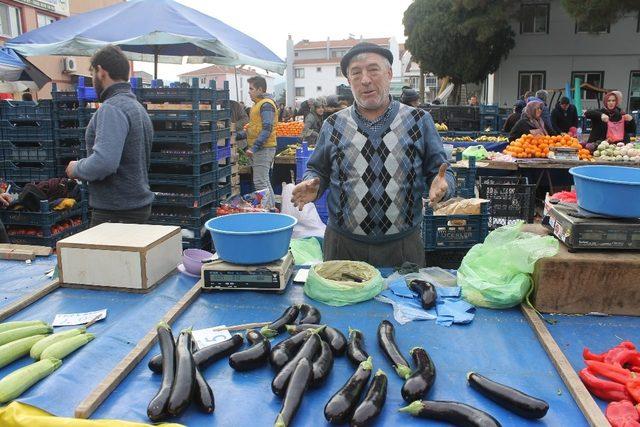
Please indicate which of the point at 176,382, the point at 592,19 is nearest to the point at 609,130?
the point at 176,382

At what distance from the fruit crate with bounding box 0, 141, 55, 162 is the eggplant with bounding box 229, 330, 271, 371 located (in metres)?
5.81

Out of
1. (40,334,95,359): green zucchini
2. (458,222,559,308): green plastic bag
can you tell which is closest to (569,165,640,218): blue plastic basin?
(458,222,559,308): green plastic bag

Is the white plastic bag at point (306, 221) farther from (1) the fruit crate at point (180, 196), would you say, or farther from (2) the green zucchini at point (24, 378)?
(2) the green zucchini at point (24, 378)

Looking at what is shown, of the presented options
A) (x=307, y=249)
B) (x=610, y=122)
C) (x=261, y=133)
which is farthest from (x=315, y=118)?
(x=307, y=249)

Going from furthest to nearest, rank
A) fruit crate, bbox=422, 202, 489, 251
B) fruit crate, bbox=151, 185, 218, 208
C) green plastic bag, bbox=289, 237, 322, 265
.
Answer: fruit crate, bbox=151, 185, 218, 208
fruit crate, bbox=422, 202, 489, 251
green plastic bag, bbox=289, 237, 322, 265

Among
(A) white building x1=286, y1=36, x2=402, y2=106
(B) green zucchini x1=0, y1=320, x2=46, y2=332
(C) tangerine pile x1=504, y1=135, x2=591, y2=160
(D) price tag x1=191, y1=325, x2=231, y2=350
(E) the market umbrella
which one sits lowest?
A: (D) price tag x1=191, y1=325, x2=231, y2=350

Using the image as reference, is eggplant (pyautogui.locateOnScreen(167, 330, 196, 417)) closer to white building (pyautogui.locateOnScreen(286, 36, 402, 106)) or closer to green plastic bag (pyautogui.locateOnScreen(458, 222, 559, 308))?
green plastic bag (pyautogui.locateOnScreen(458, 222, 559, 308))

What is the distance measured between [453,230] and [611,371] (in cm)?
317

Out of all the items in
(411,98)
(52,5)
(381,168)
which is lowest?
(381,168)

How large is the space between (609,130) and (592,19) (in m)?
13.9

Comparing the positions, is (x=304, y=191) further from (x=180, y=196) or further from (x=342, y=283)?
(x=180, y=196)

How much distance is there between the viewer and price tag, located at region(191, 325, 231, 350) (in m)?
2.07

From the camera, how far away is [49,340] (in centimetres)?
204

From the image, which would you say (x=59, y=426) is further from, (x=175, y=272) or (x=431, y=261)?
(x=431, y=261)
